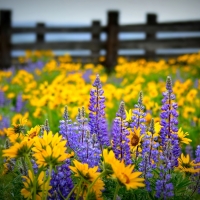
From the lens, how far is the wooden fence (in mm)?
10906

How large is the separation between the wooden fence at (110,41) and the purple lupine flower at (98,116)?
9.31 meters

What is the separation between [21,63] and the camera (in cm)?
1152

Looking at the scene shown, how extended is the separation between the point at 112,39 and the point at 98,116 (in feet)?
30.6

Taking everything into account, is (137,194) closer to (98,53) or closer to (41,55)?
(41,55)

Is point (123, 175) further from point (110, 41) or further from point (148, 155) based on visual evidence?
point (110, 41)

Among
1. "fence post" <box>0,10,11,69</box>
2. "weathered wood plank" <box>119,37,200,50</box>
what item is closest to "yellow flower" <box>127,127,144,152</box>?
"weathered wood plank" <box>119,37,200,50</box>

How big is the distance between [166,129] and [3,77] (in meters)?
6.03

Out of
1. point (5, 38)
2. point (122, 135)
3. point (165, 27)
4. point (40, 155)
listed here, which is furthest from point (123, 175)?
point (5, 38)

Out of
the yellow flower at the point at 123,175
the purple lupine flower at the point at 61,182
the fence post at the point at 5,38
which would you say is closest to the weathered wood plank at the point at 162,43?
the fence post at the point at 5,38

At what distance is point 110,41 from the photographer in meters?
10.9

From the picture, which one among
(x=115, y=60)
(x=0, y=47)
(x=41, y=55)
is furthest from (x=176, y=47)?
(x=0, y=47)

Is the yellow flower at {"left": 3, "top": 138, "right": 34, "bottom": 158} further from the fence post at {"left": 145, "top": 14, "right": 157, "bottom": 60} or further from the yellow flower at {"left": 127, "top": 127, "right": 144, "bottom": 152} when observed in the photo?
Result: the fence post at {"left": 145, "top": 14, "right": 157, "bottom": 60}

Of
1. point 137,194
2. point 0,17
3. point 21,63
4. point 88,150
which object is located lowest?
point 137,194

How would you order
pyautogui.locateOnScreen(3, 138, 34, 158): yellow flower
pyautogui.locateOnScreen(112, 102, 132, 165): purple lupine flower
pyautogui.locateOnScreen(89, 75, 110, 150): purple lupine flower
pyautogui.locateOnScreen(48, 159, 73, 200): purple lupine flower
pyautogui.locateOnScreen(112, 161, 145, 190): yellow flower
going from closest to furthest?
pyautogui.locateOnScreen(112, 161, 145, 190): yellow flower, pyautogui.locateOnScreen(3, 138, 34, 158): yellow flower, pyautogui.locateOnScreen(48, 159, 73, 200): purple lupine flower, pyautogui.locateOnScreen(112, 102, 132, 165): purple lupine flower, pyautogui.locateOnScreen(89, 75, 110, 150): purple lupine flower
